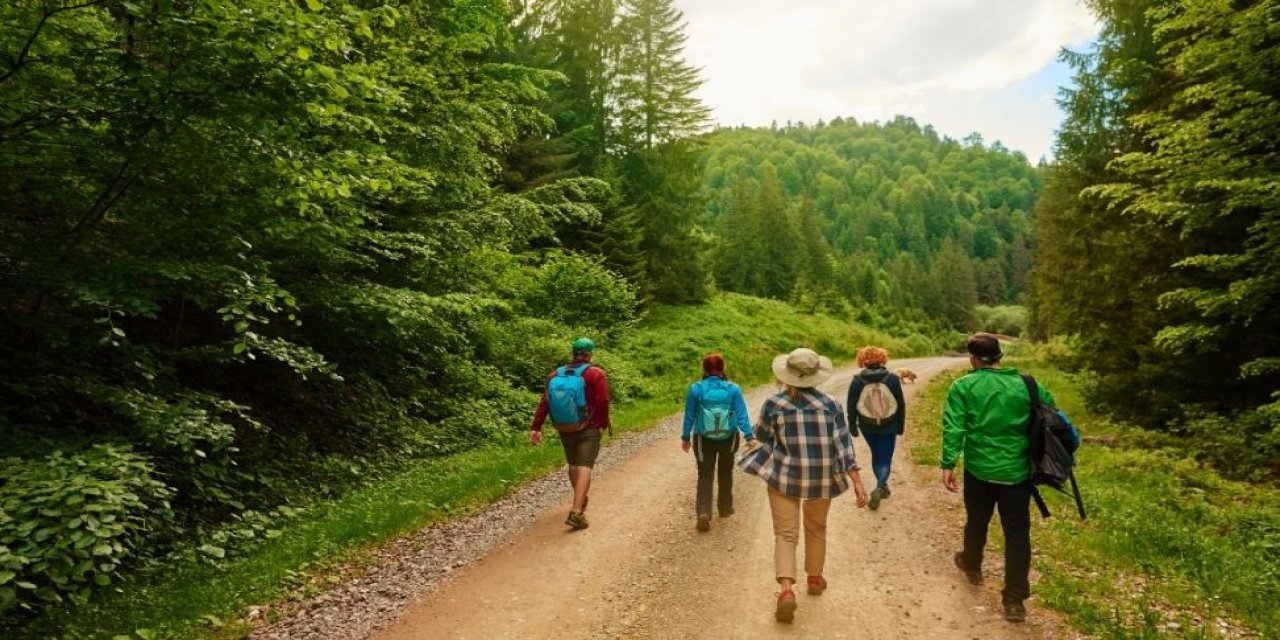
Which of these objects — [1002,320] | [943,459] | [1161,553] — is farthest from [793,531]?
[1002,320]

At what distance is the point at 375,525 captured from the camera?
7.62 metres

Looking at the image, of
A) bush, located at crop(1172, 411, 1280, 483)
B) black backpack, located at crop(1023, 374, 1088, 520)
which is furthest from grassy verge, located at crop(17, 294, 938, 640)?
bush, located at crop(1172, 411, 1280, 483)

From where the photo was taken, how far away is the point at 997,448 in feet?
17.9

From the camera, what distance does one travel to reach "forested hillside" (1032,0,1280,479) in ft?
31.4

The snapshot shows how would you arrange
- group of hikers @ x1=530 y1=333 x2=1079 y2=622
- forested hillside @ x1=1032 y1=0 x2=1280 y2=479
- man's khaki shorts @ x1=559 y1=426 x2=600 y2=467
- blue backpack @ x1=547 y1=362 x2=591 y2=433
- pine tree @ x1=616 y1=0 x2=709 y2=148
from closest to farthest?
group of hikers @ x1=530 y1=333 x2=1079 y2=622 → blue backpack @ x1=547 y1=362 x2=591 y2=433 → man's khaki shorts @ x1=559 y1=426 x2=600 y2=467 → forested hillside @ x1=1032 y1=0 x2=1280 y2=479 → pine tree @ x1=616 y1=0 x2=709 y2=148

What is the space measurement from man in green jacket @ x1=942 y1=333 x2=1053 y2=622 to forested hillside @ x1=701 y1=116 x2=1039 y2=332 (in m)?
28.6

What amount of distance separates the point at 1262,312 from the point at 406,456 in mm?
15325

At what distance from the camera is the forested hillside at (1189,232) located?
31.4ft

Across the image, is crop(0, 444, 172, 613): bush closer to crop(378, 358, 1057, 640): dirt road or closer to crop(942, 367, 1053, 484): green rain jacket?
crop(378, 358, 1057, 640): dirt road

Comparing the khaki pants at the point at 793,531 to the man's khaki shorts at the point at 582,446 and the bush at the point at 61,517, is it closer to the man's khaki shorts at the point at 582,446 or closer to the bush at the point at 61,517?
the man's khaki shorts at the point at 582,446

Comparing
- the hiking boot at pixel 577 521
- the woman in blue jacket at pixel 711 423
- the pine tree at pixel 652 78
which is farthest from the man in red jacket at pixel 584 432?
the pine tree at pixel 652 78

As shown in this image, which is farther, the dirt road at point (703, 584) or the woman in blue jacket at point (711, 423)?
the woman in blue jacket at point (711, 423)

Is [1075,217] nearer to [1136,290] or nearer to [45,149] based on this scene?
[1136,290]

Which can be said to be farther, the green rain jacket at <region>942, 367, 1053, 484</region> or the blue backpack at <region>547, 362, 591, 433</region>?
the blue backpack at <region>547, 362, 591, 433</region>
